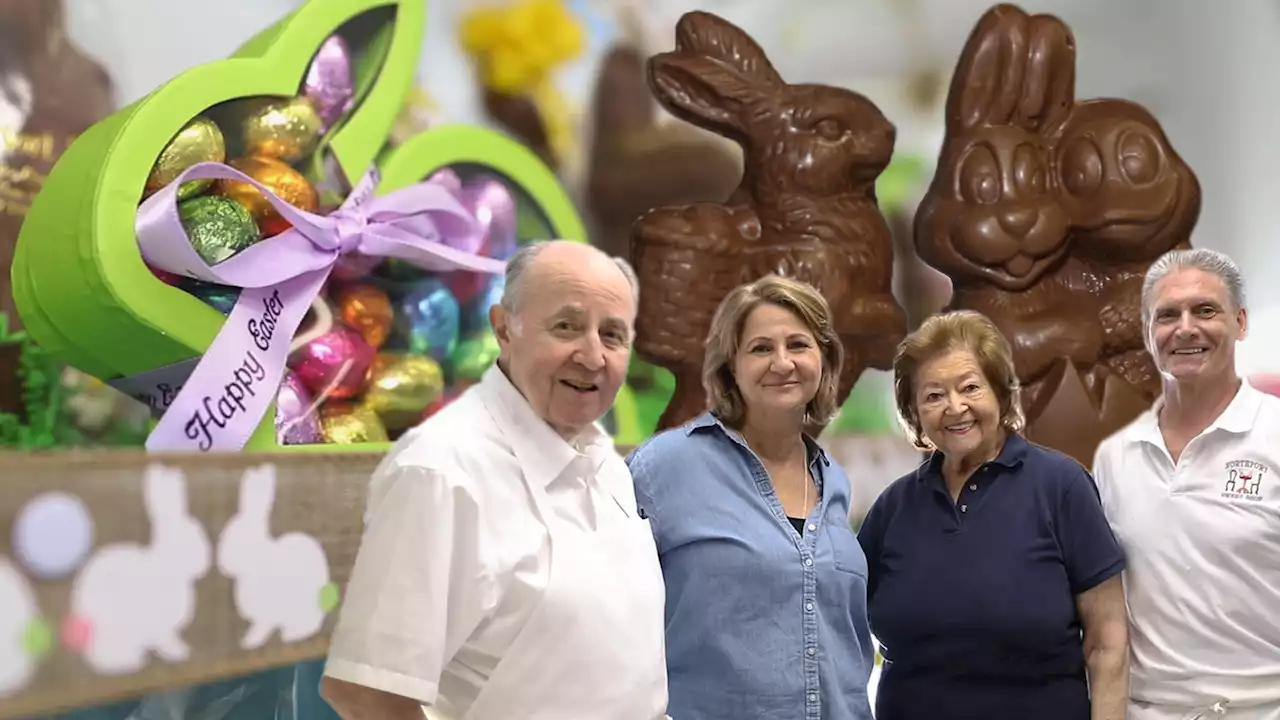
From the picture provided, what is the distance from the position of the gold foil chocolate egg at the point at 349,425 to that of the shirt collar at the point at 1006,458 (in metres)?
0.67

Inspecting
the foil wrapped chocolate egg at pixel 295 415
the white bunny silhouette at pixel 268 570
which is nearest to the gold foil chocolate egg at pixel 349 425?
the foil wrapped chocolate egg at pixel 295 415

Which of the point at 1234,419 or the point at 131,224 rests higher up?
the point at 131,224

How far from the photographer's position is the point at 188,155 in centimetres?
126

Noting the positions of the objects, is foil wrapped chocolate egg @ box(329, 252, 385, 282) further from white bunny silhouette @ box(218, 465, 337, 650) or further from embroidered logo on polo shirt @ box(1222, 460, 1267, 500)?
embroidered logo on polo shirt @ box(1222, 460, 1267, 500)

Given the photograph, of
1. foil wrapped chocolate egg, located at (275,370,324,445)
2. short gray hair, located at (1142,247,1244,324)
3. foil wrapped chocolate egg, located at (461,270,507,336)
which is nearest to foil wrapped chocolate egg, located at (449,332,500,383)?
foil wrapped chocolate egg, located at (461,270,507,336)

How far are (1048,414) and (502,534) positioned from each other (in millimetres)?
1123

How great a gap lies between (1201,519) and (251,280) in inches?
43.0

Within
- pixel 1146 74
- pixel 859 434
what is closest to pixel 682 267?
pixel 859 434

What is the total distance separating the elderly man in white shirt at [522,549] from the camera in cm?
90

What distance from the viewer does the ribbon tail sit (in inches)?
47.2

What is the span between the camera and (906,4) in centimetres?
222

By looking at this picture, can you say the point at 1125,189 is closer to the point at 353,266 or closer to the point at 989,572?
the point at 989,572

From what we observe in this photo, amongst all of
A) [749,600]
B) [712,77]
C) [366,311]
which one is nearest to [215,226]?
[366,311]

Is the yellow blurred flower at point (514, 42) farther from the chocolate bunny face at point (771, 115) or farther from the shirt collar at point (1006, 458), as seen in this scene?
the shirt collar at point (1006, 458)
